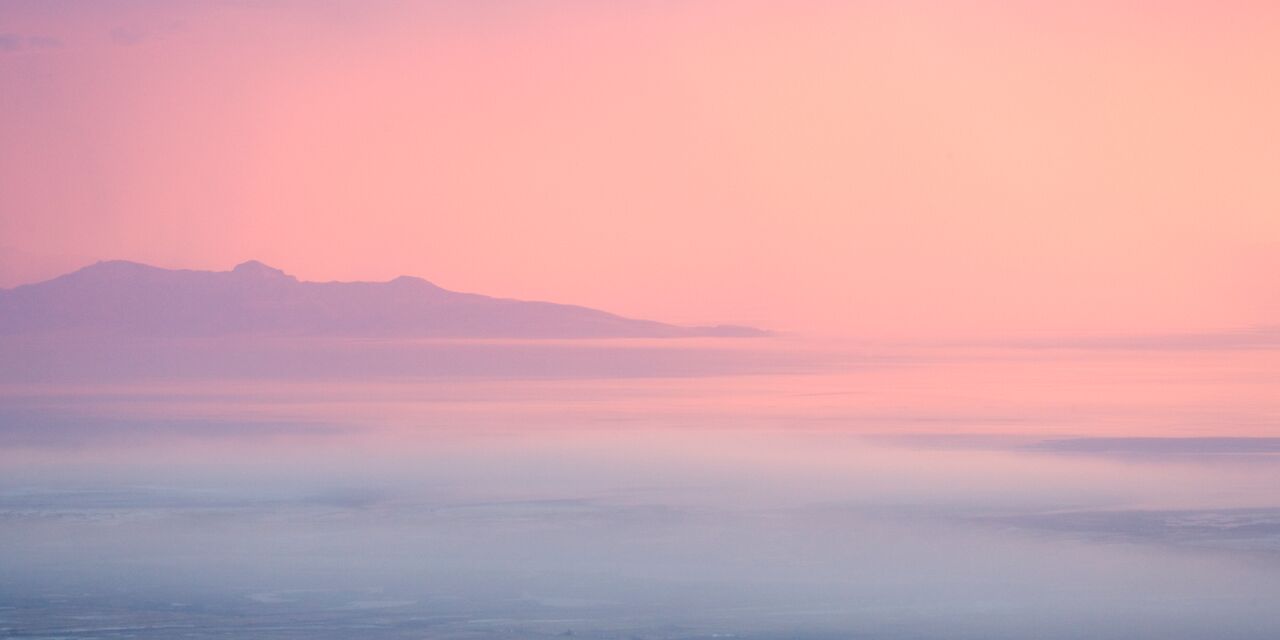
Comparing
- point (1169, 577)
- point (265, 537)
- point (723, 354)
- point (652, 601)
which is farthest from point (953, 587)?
point (723, 354)

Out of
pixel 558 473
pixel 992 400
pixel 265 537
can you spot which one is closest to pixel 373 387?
pixel 992 400

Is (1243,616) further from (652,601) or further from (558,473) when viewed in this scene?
(558,473)

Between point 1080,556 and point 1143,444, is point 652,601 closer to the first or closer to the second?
point 1080,556

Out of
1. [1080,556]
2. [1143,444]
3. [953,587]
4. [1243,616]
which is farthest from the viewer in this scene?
[1143,444]

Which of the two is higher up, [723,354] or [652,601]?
[723,354]

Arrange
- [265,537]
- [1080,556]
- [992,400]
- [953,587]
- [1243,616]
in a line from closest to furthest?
[1243,616]
[953,587]
[1080,556]
[265,537]
[992,400]

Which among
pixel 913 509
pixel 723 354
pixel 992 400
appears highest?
pixel 723 354

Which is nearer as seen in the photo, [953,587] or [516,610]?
[516,610]
